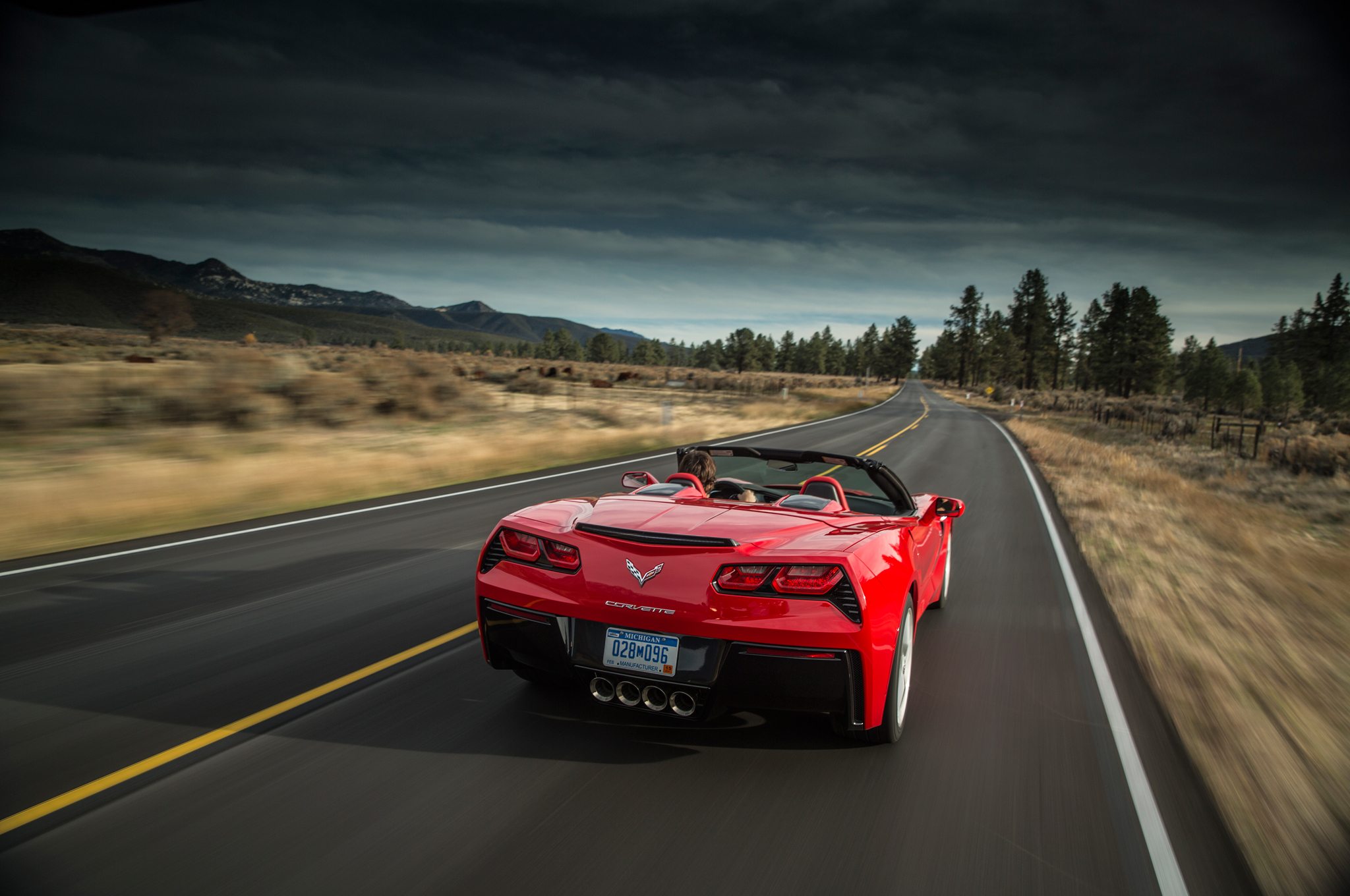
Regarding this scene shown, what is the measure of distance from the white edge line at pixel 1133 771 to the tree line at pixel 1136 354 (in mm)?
55232

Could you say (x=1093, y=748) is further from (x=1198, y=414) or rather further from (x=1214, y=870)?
(x=1198, y=414)

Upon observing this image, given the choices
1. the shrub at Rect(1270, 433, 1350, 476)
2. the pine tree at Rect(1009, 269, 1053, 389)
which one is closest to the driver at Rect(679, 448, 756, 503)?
the shrub at Rect(1270, 433, 1350, 476)

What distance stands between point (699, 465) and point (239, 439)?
11906 mm

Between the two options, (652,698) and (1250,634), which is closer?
(652,698)

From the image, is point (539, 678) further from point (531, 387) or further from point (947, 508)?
point (531, 387)

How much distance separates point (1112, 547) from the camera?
29.4ft

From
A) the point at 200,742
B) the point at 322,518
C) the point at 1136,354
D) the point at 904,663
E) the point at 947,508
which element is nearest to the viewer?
the point at 200,742

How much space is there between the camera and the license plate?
3.07 m

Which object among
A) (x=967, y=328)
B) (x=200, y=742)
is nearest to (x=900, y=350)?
(x=967, y=328)

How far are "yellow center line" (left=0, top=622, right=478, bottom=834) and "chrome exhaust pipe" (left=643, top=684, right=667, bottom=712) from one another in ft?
6.10

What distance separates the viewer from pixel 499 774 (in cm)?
316

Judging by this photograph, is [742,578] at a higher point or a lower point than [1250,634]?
higher

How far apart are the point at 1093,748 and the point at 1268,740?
3.37 ft

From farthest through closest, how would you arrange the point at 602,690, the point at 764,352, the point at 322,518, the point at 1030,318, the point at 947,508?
the point at 764,352 → the point at 1030,318 → the point at 322,518 → the point at 947,508 → the point at 602,690
